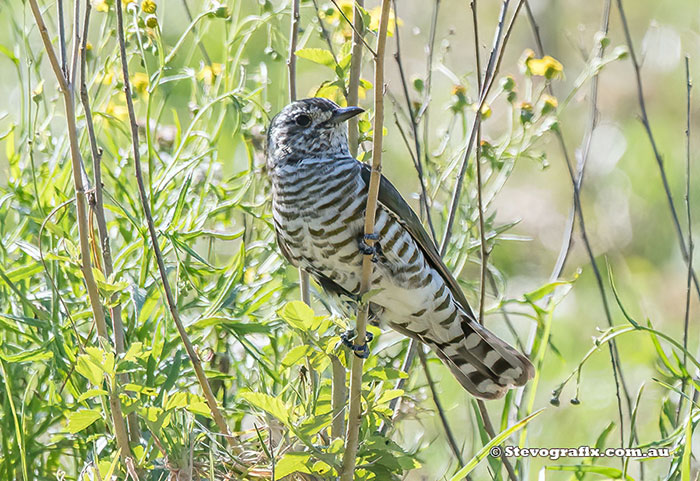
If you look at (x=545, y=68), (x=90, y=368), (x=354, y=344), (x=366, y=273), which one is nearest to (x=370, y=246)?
(x=366, y=273)

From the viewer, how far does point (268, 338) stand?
3.33m

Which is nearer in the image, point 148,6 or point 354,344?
point 354,344

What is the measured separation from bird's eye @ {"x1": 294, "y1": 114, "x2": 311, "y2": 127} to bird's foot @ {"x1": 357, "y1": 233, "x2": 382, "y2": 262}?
1.69ft

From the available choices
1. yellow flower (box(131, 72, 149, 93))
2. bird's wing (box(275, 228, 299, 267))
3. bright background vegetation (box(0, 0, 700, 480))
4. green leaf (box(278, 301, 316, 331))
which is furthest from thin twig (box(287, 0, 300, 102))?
green leaf (box(278, 301, 316, 331))

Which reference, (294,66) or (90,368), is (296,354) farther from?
(294,66)

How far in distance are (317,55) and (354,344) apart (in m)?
0.85

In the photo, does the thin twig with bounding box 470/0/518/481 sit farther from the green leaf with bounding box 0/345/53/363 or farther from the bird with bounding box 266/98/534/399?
the green leaf with bounding box 0/345/53/363

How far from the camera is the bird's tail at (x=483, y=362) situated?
3287 millimetres

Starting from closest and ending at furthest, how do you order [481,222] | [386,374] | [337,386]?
[386,374], [337,386], [481,222]

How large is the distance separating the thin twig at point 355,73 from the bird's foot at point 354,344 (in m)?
0.60

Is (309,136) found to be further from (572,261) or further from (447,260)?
(572,261)

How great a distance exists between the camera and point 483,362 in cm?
338

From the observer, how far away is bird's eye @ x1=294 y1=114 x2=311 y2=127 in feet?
10.6

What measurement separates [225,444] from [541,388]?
2.85 meters
